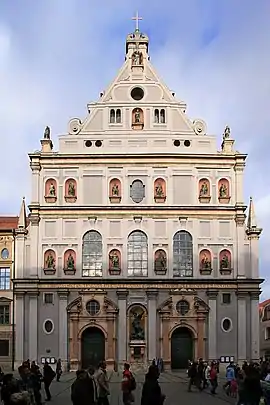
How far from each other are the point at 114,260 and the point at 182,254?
4.59m

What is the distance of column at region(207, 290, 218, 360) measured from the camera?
5481 centimetres

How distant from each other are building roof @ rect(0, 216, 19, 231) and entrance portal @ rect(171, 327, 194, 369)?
45.2ft

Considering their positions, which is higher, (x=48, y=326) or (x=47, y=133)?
(x=47, y=133)

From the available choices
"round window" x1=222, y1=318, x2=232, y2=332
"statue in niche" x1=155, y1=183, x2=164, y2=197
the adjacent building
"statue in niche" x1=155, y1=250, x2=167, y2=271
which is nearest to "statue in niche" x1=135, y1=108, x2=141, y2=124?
"statue in niche" x1=155, y1=183, x2=164, y2=197

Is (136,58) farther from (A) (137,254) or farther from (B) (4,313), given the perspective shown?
(B) (4,313)

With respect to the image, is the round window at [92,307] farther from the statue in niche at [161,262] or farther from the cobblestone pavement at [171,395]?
the cobblestone pavement at [171,395]

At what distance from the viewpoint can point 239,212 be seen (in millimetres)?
56625

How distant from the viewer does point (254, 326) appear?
55250 millimetres

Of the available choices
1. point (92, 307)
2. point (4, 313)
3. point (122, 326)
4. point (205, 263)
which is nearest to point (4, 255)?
point (4, 313)

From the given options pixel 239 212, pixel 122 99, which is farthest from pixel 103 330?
pixel 122 99

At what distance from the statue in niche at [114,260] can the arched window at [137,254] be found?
810mm

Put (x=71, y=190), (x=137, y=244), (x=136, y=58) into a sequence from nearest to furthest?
1. (x=137, y=244)
2. (x=71, y=190)
3. (x=136, y=58)

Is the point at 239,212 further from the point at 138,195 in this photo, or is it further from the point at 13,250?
the point at 13,250

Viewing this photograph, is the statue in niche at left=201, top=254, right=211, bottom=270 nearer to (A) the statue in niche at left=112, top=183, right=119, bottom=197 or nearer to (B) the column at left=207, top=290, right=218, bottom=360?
(B) the column at left=207, top=290, right=218, bottom=360
